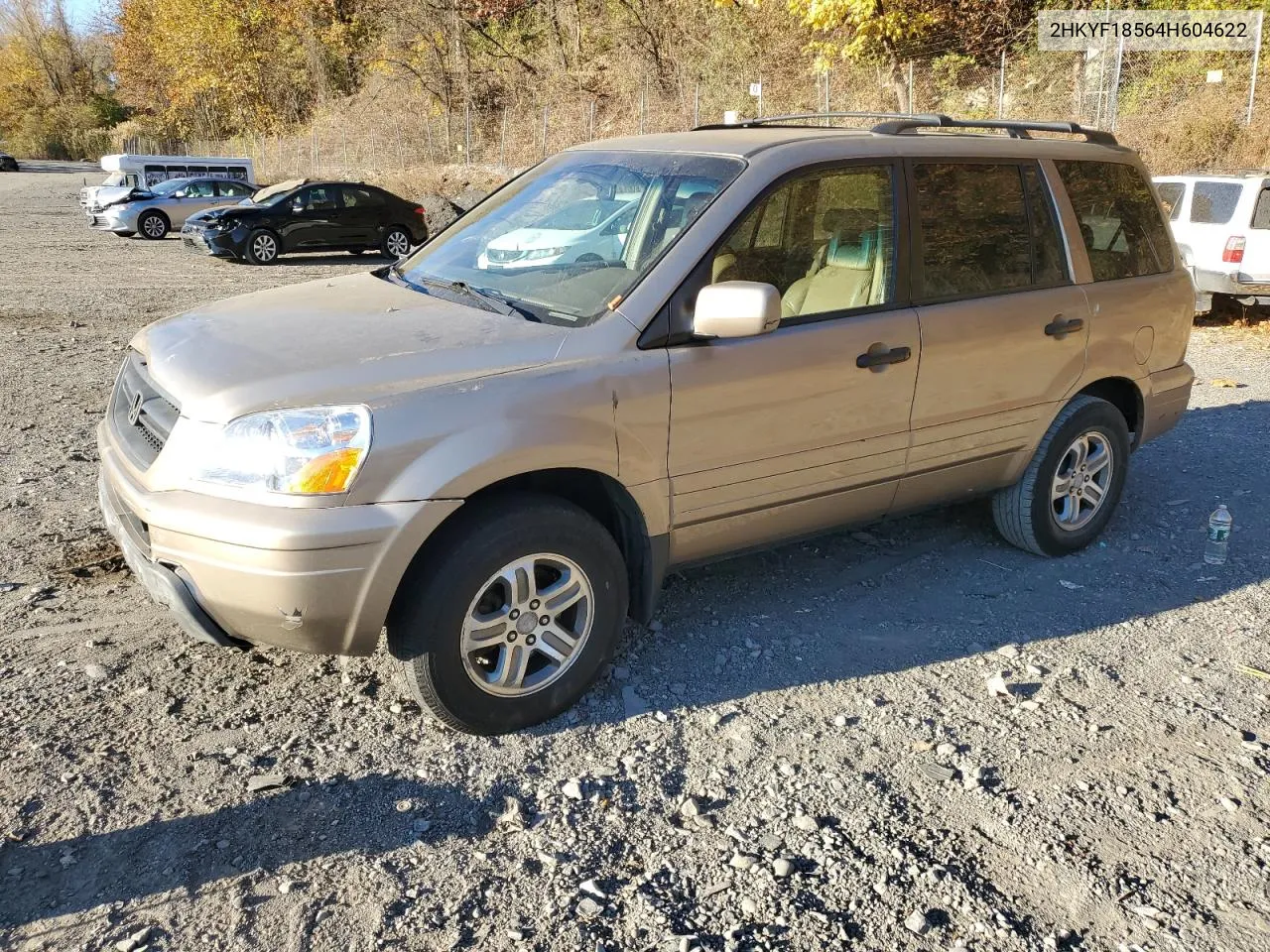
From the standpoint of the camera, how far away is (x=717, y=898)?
115 inches

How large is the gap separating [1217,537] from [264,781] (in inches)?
176

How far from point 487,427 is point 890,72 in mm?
22550

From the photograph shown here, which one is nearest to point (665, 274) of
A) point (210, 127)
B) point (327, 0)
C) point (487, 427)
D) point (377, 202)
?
point (487, 427)

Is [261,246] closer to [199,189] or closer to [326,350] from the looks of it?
[199,189]

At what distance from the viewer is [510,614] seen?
3545 millimetres

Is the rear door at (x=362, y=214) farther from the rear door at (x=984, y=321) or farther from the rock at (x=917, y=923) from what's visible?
the rock at (x=917, y=923)

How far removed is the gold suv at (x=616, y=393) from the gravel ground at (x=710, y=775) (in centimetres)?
39

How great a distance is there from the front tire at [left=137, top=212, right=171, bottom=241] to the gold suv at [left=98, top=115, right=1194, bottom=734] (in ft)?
70.5

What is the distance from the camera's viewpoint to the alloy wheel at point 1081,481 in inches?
207

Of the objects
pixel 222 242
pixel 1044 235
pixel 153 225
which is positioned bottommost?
pixel 153 225

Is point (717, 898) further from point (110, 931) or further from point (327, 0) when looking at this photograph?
point (327, 0)

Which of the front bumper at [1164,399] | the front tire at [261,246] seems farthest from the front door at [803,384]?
the front tire at [261,246]

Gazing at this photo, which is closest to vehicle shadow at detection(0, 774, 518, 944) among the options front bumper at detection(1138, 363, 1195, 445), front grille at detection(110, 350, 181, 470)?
front grille at detection(110, 350, 181, 470)

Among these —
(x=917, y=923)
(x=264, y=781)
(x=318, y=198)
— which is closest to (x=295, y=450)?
(x=264, y=781)
